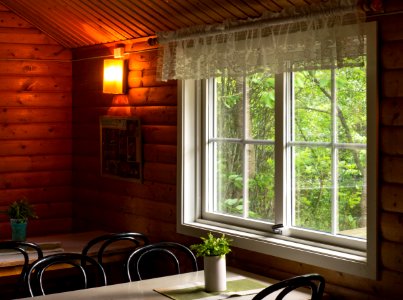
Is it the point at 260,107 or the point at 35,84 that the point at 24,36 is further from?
the point at 260,107

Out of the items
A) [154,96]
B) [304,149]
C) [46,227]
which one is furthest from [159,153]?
[46,227]

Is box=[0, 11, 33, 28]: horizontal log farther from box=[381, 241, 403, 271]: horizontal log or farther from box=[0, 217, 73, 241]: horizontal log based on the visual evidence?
box=[381, 241, 403, 271]: horizontal log

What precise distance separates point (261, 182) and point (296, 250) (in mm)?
592

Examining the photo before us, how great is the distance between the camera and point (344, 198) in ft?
12.1

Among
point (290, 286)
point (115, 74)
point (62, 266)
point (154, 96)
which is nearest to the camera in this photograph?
point (290, 286)

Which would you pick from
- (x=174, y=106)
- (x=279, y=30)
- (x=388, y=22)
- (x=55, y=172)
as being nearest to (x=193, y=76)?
(x=174, y=106)

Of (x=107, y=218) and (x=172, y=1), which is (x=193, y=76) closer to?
(x=172, y=1)

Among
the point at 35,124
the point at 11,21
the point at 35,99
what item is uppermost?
the point at 11,21

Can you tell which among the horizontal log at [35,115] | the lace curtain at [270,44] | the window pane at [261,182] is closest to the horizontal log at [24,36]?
the horizontal log at [35,115]

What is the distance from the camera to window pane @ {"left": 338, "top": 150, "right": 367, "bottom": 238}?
3584 millimetres

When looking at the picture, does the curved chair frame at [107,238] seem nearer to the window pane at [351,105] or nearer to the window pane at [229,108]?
the window pane at [229,108]

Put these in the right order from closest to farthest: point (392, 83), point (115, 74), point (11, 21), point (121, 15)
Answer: point (392, 83) → point (121, 15) → point (115, 74) → point (11, 21)

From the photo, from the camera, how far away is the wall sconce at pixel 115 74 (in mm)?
5262

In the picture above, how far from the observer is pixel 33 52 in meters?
5.90
